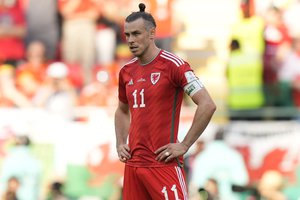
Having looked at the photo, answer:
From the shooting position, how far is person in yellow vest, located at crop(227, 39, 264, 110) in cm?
1255

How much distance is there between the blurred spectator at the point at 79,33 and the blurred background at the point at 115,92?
0.6 inches

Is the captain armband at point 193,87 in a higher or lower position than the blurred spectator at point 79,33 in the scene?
lower

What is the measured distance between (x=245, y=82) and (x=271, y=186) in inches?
62.0

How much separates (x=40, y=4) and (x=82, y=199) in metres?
3.08

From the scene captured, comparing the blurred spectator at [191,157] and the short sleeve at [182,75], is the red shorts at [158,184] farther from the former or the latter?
the blurred spectator at [191,157]

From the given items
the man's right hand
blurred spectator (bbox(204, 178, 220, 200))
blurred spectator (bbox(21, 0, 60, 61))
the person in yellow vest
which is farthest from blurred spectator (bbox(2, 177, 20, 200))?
the man's right hand

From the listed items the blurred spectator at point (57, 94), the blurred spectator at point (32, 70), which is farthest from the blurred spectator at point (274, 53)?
the blurred spectator at point (32, 70)

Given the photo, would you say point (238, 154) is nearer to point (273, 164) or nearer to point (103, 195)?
point (273, 164)

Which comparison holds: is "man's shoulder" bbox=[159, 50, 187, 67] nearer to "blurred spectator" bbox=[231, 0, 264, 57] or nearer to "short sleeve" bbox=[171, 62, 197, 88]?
"short sleeve" bbox=[171, 62, 197, 88]

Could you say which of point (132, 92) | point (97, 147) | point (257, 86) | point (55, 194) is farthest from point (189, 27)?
point (132, 92)

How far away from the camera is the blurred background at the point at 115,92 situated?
12.4 m

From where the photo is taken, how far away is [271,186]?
40.1 ft

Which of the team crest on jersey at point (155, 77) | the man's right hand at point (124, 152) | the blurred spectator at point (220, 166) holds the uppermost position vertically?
the team crest on jersey at point (155, 77)

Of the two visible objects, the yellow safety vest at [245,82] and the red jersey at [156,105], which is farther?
the yellow safety vest at [245,82]
